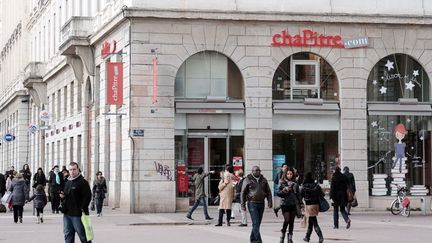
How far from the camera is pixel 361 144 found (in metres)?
37.3

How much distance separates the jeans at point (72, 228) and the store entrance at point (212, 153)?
18.3m

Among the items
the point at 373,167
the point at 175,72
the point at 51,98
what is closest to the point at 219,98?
the point at 175,72

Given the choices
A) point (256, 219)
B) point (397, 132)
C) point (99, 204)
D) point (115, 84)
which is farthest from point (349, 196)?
point (115, 84)

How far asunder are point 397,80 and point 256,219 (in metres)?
18.4

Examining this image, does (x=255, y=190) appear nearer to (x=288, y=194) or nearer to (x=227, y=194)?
(x=288, y=194)

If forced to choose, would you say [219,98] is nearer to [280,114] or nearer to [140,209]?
[280,114]

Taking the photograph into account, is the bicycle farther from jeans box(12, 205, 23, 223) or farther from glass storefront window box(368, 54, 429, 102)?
jeans box(12, 205, 23, 223)

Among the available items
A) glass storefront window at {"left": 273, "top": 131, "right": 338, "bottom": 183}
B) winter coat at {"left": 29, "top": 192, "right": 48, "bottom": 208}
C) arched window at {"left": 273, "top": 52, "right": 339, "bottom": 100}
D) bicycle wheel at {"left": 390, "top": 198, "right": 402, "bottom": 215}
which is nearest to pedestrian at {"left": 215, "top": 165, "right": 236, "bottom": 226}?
winter coat at {"left": 29, "top": 192, "right": 48, "bottom": 208}

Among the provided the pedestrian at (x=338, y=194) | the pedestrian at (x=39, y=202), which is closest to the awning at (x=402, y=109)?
the pedestrian at (x=338, y=194)

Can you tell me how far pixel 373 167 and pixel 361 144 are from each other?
111 cm

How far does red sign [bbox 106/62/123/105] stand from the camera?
3638 cm

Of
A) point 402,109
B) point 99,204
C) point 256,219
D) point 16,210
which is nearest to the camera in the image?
point 256,219

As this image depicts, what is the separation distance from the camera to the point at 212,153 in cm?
3675

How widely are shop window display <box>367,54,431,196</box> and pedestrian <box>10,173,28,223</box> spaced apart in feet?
44.0
